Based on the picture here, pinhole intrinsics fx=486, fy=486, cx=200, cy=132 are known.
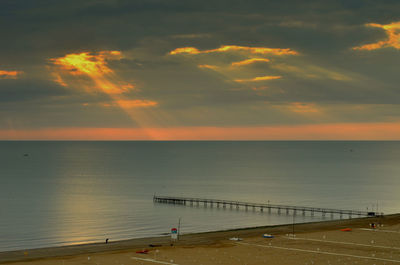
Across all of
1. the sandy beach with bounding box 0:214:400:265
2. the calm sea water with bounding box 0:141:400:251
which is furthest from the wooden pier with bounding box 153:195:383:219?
the sandy beach with bounding box 0:214:400:265

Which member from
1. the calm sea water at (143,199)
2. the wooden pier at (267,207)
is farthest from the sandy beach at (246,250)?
the wooden pier at (267,207)

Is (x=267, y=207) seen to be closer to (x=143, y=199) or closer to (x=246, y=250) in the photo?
(x=143, y=199)

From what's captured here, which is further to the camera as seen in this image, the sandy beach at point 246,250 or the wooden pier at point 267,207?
the wooden pier at point 267,207

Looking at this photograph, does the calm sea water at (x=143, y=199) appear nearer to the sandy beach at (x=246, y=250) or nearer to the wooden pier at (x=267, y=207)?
the wooden pier at (x=267, y=207)

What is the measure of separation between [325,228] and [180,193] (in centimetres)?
6855

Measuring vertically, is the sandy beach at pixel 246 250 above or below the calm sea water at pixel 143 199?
below

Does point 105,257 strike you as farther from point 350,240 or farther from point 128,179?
point 128,179

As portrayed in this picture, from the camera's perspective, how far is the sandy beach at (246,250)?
46625 millimetres

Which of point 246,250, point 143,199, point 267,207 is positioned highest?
point 143,199

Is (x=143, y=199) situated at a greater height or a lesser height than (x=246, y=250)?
greater

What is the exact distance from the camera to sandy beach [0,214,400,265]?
46.6m

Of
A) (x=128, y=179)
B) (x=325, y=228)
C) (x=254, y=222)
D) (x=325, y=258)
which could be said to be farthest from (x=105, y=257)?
(x=128, y=179)

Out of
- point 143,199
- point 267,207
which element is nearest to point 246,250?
point 267,207

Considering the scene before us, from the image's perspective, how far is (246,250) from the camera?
52.0m
